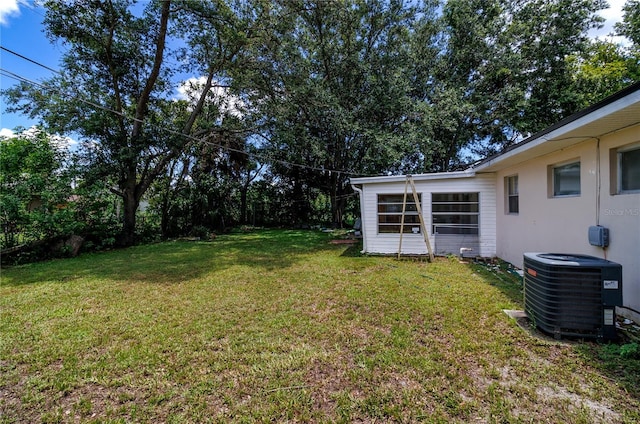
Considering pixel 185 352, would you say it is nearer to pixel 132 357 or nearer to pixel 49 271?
pixel 132 357

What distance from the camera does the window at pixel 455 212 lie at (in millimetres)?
7289

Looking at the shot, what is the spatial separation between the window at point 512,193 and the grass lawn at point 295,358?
7.40 ft

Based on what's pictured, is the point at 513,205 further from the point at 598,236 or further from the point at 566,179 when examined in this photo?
the point at 598,236

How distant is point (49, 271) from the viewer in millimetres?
6129

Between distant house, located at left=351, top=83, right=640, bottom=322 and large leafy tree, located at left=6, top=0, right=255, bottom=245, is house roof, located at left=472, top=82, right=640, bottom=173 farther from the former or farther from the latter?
large leafy tree, located at left=6, top=0, right=255, bottom=245

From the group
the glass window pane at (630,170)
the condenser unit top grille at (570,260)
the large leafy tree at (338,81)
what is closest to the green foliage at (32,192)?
the large leafy tree at (338,81)

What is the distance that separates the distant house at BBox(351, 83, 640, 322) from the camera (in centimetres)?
312

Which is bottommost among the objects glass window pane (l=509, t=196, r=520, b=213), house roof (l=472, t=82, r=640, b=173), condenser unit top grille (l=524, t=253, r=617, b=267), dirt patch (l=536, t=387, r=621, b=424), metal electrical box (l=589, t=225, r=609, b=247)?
dirt patch (l=536, t=387, r=621, b=424)

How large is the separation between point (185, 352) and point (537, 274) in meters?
3.70

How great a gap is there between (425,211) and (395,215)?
2.62 feet

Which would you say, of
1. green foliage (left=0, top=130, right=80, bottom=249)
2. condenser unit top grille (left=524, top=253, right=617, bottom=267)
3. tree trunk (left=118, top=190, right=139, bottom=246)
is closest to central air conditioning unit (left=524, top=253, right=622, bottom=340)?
condenser unit top grille (left=524, top=253, right=617, bottom=267)

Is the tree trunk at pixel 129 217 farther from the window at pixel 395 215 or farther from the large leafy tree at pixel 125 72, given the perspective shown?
the window at pixel 395 215

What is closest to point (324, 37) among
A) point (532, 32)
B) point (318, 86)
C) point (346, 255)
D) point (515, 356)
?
point (318, 86)

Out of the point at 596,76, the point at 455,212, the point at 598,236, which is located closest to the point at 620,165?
the point at 598,236
